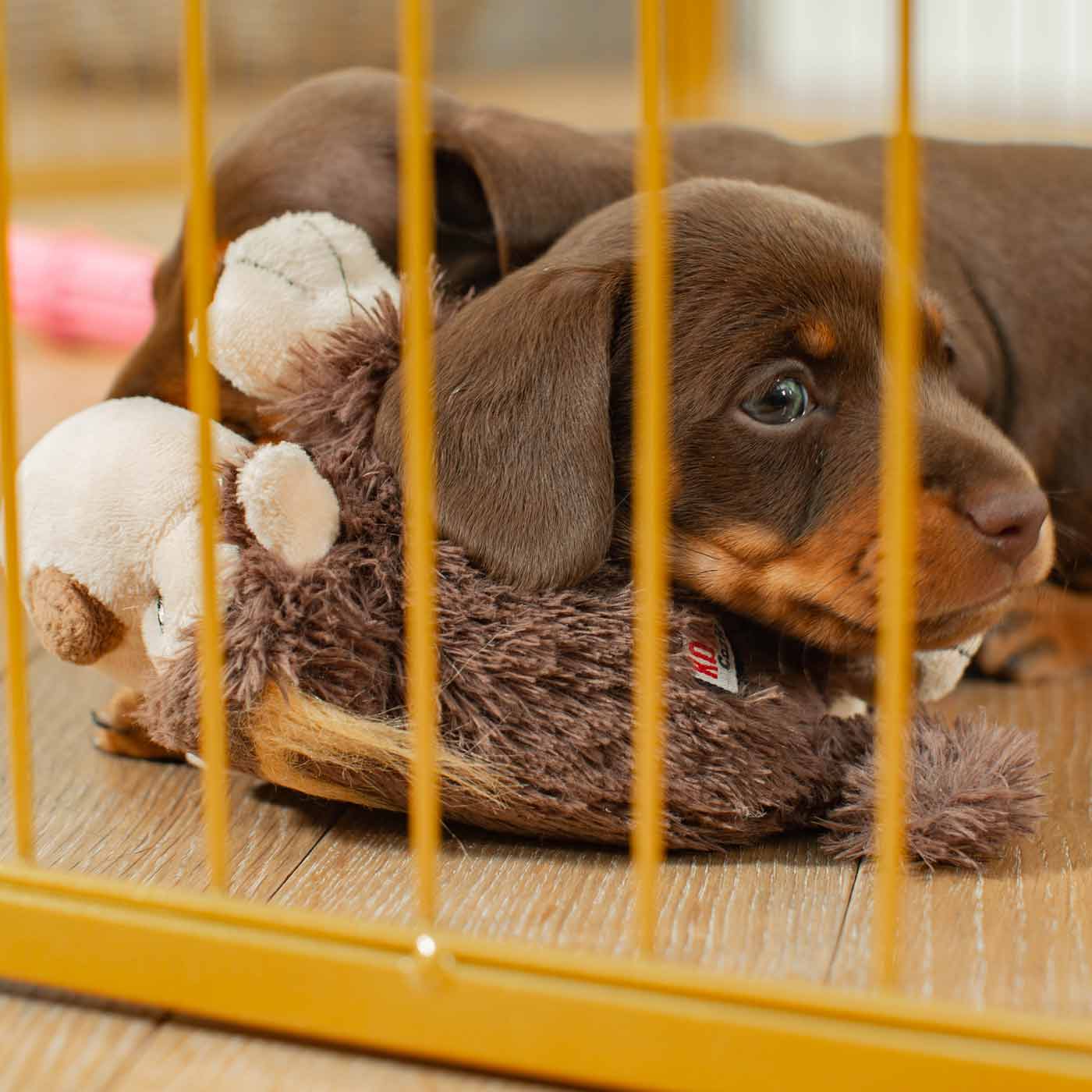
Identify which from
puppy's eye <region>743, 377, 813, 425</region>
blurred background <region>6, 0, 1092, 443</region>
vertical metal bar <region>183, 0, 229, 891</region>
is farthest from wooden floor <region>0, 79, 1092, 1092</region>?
blurred background <region>6, 0, 1092, 443</region>

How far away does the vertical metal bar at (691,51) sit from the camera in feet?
21.1

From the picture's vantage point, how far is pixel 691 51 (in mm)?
6508

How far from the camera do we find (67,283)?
14.8 feet

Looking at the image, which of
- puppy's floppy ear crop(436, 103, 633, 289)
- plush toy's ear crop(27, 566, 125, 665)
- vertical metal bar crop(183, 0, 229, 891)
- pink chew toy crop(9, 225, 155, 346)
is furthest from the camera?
pink chew toy crop(9, 225, 155, 346)

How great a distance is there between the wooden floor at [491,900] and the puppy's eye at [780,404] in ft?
1.49

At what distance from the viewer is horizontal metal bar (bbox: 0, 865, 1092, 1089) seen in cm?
117

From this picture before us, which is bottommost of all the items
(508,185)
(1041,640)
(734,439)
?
(1041,640)

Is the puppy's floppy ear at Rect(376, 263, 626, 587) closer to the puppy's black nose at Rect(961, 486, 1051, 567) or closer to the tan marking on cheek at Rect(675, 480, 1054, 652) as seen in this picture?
the tan marking on cheek at Rect(675, 480, 1054, 652)

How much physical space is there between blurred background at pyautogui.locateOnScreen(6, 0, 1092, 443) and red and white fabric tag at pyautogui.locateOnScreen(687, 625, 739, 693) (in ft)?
13.5

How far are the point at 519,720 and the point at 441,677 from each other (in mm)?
92

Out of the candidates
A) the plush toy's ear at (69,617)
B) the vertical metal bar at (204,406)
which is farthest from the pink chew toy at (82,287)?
the vertical metal bar at (204,406)

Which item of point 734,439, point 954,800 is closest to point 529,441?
point 734,439

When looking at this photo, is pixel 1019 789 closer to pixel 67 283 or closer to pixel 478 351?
pixel 478 351

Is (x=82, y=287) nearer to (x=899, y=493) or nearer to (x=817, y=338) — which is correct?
(x=817, y=338)
